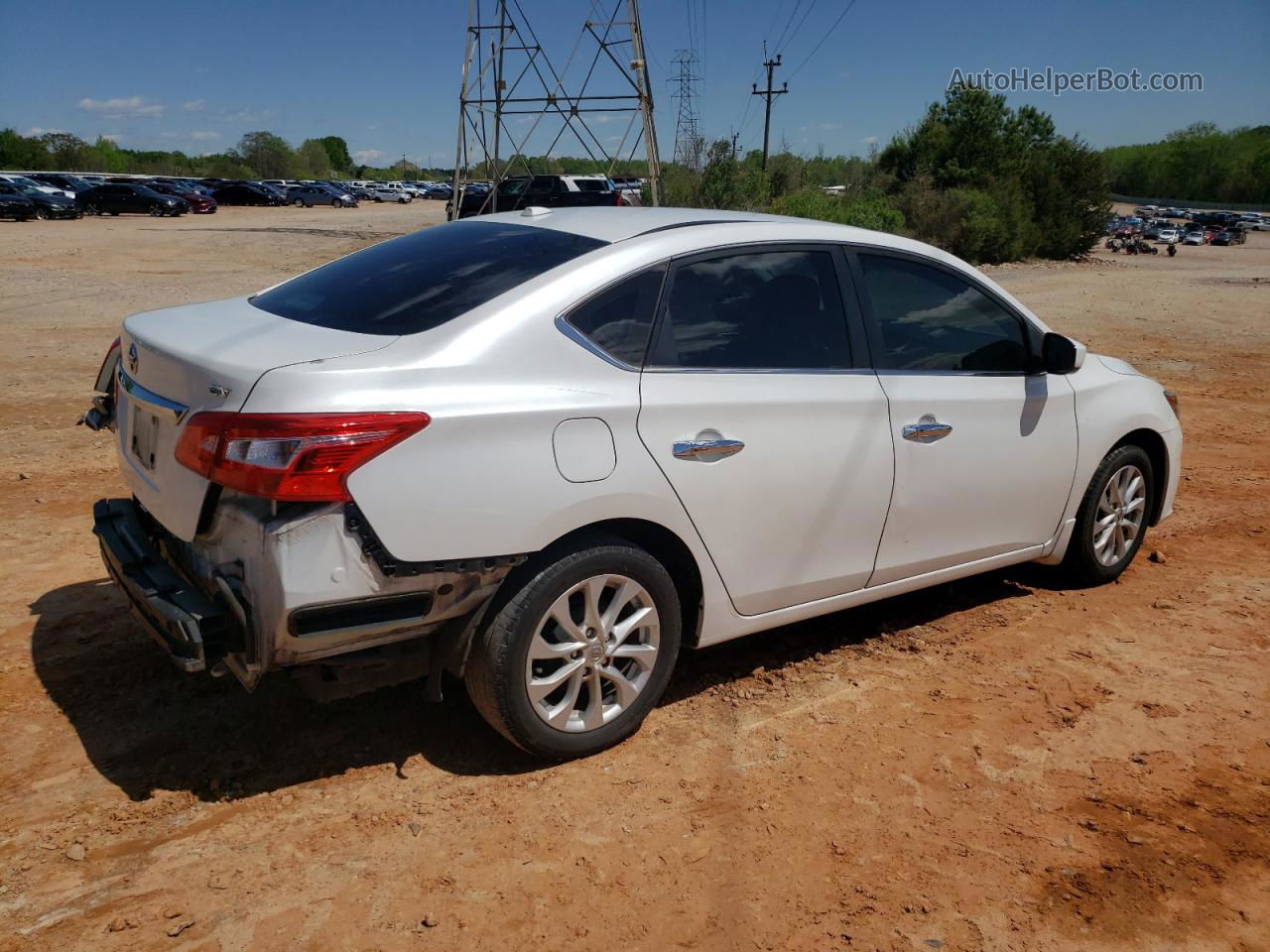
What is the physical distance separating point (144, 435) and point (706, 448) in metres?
1.84

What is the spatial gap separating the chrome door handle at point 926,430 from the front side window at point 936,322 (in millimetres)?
231

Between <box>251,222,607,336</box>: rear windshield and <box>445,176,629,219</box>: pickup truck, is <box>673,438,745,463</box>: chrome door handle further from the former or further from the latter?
<box>445,176,629,219</box>: pickup truck

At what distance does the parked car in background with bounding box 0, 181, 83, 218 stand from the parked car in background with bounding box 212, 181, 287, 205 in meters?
17.9

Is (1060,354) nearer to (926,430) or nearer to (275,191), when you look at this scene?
(926,430)

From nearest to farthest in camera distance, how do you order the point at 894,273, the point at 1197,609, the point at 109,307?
1. the point at 894,273
2. the point at 1197,609
3. the point at 109,307

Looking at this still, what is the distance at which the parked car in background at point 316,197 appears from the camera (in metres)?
63.4

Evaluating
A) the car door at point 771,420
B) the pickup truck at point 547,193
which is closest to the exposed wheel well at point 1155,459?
the car door at point 771,420

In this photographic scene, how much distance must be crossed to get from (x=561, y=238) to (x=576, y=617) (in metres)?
1.37

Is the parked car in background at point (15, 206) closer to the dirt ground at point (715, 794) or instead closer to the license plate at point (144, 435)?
the dirt ground at point (715, 794)

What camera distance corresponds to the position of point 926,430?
13.2 ft

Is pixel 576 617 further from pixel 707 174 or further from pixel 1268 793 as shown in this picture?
pixel 707 174

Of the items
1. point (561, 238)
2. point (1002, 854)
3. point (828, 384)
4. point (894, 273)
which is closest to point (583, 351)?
point (561, 238)

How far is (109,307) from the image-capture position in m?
14.9

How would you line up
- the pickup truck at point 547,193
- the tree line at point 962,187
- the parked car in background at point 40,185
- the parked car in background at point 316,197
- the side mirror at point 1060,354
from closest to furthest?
the side mirror at point 1060,354 < the pickup truck at point 547,193 < the tree line at point 962,187 < the parked car in background at point 40,185 < the parked car in background at point 316,197
